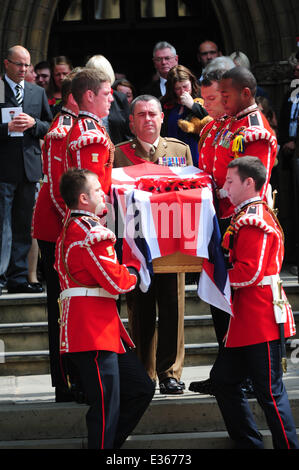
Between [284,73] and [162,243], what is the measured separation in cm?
479

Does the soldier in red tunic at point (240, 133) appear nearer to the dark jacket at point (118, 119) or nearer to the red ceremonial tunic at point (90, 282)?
the red ceremonial tunic at point (90, 282)

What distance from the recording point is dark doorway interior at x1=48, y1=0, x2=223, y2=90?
33.5 feet

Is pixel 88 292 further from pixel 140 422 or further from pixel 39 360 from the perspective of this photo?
pixel 39 360

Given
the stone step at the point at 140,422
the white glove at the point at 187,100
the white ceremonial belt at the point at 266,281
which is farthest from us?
the white glove at the point at 187,100

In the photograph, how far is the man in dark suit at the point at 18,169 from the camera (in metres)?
7.36

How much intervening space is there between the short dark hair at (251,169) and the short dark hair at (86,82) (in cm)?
92

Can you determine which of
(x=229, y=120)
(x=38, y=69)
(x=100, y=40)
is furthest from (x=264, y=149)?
(x=100, y=40)

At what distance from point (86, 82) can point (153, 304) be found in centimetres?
148

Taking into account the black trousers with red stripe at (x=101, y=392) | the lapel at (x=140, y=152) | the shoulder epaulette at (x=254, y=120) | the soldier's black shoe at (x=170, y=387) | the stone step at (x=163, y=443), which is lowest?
the stone step at (x=163, y=443)

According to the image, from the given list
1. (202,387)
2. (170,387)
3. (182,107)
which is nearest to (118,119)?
(182,107)

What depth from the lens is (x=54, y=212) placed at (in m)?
5.55

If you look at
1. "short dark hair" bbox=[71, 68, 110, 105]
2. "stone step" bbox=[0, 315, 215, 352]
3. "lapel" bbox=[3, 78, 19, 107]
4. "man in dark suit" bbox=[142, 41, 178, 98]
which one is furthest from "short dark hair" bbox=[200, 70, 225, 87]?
"man in dark suit" bbox=[142, 41, 178, 98]

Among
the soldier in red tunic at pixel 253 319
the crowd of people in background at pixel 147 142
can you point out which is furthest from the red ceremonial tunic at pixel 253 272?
the crowd of people in background at pixel 147 142

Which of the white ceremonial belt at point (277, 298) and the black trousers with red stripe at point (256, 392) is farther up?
the white ceremonial belt at point (277, 298)
